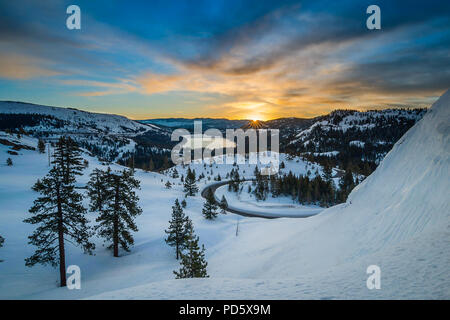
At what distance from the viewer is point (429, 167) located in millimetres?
11203

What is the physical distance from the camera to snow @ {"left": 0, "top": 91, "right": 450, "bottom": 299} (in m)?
5.62

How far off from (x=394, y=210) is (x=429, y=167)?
3.10m

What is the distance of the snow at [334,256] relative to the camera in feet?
18.4

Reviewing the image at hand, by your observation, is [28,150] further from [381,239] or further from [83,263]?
[381,239]

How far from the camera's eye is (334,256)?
1176 cm

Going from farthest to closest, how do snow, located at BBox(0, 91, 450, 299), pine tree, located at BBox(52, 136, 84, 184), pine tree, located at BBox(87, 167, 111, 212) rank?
pine tree, located at BBox(87, 167, 111, 212) → pine tree, located at BBox(52, 136, 84, 184) → snow, located at BBox(0, 91, 450, 299)
